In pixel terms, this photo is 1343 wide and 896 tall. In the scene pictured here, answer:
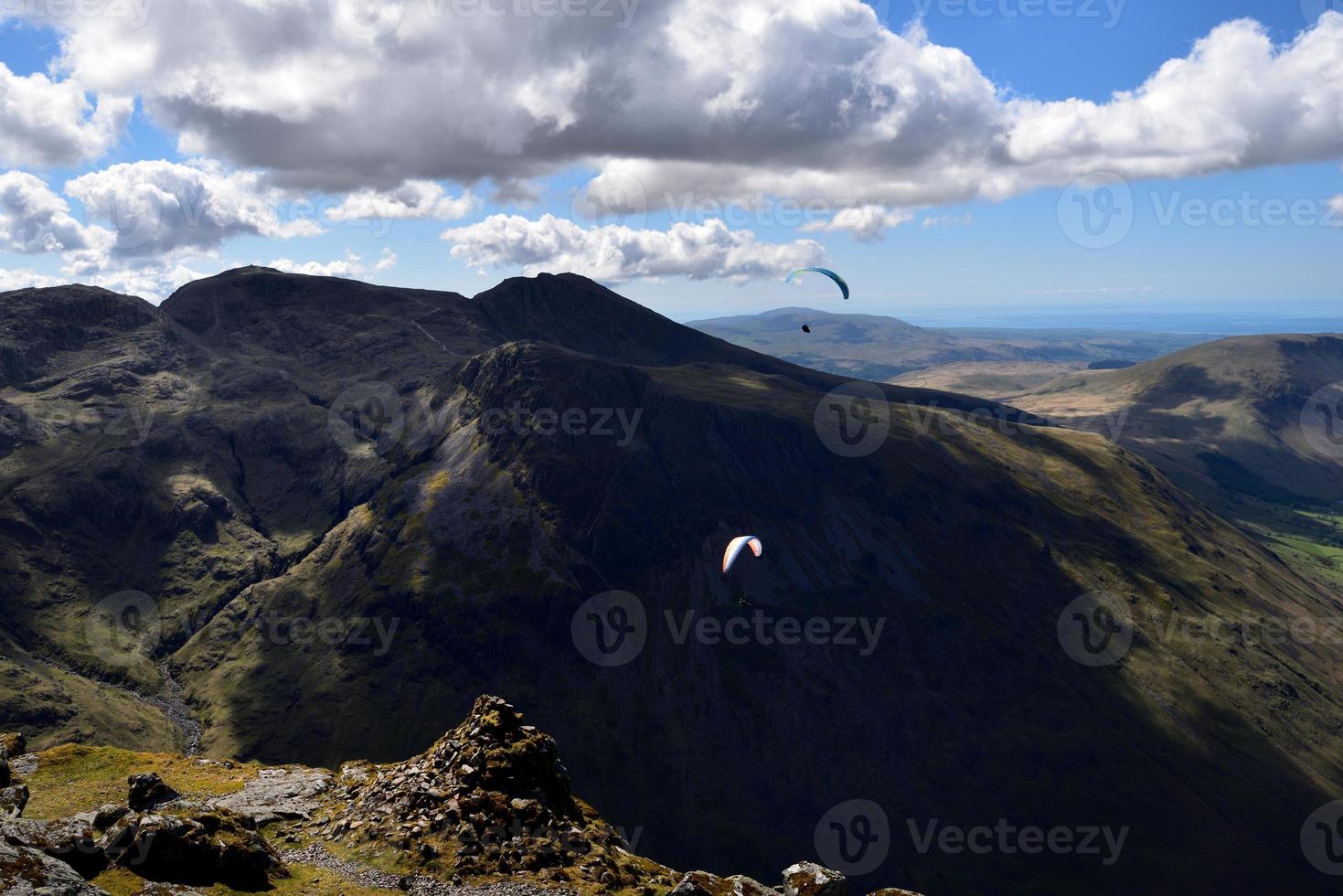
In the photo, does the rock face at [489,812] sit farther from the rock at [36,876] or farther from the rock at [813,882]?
the rock at [36,876]

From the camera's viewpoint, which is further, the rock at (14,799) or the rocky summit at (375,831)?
the rock at (14,799)

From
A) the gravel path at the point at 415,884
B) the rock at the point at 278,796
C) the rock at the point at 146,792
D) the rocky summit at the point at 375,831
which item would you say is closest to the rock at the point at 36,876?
the rocky summit at the point at 375,831

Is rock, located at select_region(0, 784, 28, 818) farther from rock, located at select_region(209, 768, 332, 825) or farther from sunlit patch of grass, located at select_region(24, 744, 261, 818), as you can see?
rock, located at select_region(209, 768, 332, 825)

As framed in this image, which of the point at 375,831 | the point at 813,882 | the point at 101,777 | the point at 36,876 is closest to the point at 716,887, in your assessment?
the point at 813,882

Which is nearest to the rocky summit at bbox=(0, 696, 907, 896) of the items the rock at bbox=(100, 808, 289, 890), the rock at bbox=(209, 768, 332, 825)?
the rock at bbox=(100, 808, 289, 890)

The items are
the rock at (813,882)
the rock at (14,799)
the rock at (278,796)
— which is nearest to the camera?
the rock at (14,799)

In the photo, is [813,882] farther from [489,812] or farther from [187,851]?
[187,851]

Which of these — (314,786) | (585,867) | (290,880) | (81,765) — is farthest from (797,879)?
(81,765)
